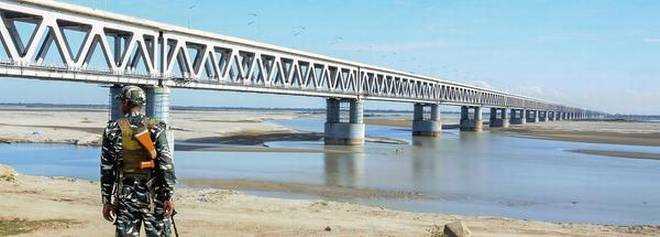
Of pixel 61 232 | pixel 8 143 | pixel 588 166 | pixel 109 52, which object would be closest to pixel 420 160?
pixel 588 166

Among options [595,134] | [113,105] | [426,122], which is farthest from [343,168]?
[595,134]

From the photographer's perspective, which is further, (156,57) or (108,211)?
(156,57)

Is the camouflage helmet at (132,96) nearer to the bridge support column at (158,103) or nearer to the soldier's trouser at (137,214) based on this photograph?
the soldier's trouser at (137,214)

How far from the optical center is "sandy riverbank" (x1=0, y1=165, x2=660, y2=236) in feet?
47.2

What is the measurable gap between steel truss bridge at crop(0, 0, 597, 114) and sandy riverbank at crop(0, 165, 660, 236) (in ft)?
31.8

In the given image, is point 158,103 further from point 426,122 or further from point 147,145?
point 426,122

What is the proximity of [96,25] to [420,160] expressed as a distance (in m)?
26.2

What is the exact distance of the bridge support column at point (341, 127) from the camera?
72.6 meters

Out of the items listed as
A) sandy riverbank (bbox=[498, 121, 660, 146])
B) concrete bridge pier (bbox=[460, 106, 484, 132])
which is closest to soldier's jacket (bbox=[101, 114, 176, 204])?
sandy riverbank (bbox=[498, 121, 660, 146])

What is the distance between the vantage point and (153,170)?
6.71 metres

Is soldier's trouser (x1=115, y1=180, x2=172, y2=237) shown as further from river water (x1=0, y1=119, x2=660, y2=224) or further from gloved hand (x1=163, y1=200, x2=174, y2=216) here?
river water (x1=0, y1=119, x2=660, y2=224)

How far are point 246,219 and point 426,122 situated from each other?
3387 inches

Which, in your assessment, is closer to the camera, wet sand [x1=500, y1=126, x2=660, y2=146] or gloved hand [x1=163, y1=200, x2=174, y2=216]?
gloved hand [x1=163, y1=200, x2=174, y2=216]

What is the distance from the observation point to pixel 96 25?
116 feet
